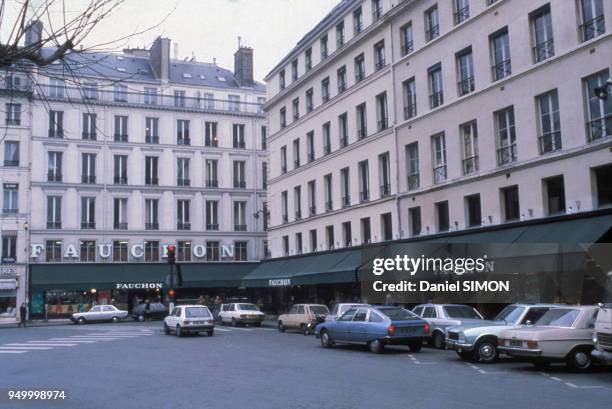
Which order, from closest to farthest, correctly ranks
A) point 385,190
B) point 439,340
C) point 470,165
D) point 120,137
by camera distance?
point 439,340
point 470,165
point 385,190
point 120,137

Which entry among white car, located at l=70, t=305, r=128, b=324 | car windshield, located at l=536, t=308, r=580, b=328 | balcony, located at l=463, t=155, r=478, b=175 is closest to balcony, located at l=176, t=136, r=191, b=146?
white car, located at l=70, t=305, r=128, b=324

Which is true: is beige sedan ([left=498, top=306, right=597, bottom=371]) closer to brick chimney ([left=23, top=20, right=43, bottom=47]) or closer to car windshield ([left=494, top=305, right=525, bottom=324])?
car windshield ([left=494, top=305, right=525, bottom=324])

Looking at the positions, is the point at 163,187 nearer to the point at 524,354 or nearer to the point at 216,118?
the point at 216,118

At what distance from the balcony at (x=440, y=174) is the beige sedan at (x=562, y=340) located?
15.8 m

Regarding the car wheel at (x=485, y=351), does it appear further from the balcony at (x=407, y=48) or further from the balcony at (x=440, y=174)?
the balcony at (x=407, y=48)

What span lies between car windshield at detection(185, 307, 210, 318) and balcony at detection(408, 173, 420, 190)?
38.9ft

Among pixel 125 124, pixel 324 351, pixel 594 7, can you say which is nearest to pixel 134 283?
pixel 125 124

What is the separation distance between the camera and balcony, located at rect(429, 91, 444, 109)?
3186 centimetres

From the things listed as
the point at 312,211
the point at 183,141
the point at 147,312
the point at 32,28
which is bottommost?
the point at 147,312

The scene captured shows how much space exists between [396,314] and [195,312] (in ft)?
40.9

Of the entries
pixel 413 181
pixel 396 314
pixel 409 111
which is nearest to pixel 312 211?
pixel 413 181

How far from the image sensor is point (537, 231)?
977 inches

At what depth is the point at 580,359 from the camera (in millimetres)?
15477

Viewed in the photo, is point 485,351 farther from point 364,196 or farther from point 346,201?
point 346,201
